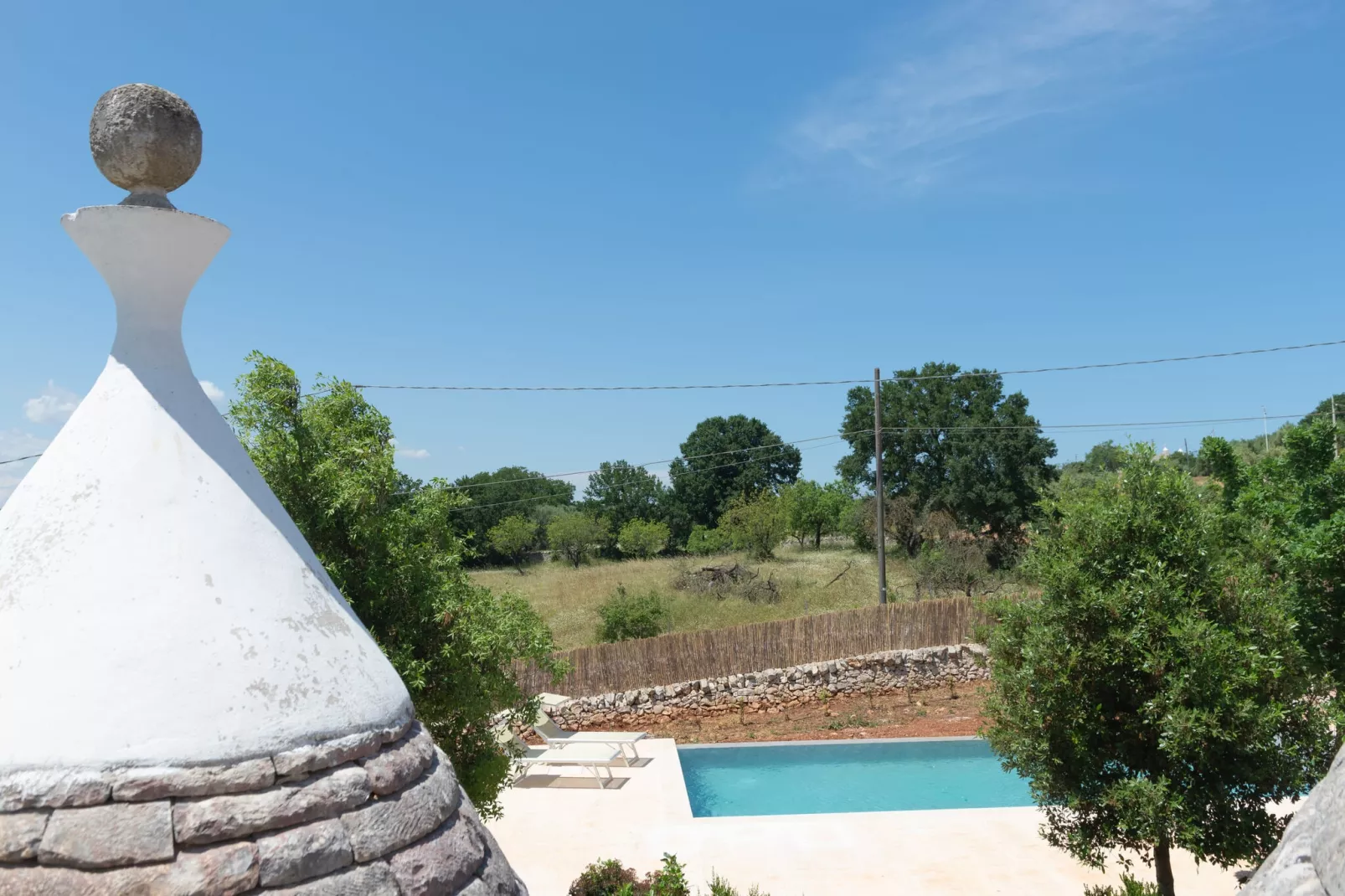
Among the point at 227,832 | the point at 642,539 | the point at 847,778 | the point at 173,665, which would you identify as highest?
the point at 642,539

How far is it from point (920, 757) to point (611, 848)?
6.86 metres

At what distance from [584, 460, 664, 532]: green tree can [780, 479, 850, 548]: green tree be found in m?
10.5

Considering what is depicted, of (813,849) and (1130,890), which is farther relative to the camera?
(813,849)

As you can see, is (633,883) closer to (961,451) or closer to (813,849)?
(813,849)

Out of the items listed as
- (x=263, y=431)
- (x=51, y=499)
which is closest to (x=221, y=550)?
(x=51, y=499)

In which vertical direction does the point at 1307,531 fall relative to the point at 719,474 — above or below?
below

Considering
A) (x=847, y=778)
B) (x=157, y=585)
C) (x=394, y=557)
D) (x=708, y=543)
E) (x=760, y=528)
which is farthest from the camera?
(x=708, y=543)

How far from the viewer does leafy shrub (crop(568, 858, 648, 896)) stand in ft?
24.0

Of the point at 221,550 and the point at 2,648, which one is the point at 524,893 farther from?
the point at 2,648

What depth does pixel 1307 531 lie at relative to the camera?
307 inches

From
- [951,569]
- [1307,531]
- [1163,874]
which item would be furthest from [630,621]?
[1307,531]

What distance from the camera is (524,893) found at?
3363mm

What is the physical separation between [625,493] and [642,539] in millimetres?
10810

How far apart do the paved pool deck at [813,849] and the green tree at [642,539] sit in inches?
1142
